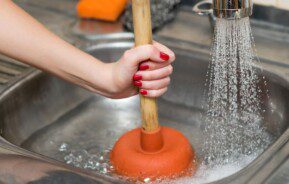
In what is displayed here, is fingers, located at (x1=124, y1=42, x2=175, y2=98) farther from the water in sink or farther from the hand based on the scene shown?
the water in sink

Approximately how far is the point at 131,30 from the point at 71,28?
0.12 metres

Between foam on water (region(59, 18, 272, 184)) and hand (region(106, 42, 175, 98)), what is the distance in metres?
0.12

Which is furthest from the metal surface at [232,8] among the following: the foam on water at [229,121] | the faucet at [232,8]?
the foam on water at [229,121]

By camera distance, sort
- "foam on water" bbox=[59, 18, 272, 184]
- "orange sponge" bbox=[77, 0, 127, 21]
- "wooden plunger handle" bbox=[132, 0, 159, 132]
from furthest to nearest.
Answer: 1. "orange sponge" bbox=[77, 0, 127, 21]
2. "foam on water" bbox=[59, 18, 272, 184]
3. "wooden plunger handle" bbox=[132, 0, 159, 132]

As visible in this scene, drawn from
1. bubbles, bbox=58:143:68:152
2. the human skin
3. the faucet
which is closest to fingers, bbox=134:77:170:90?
the human skin

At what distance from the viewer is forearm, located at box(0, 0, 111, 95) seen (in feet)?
2.45

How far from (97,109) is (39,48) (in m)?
0.29

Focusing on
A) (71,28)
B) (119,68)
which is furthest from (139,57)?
(71,28)

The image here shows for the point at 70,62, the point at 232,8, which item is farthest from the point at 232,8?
A: the point at 70,62

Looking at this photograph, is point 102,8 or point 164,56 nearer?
point 164,56

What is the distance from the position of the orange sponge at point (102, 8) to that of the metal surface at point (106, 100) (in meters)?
0.02

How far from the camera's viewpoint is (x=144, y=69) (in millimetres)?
724

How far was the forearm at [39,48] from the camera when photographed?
748 mm

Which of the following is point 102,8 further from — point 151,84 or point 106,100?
point 151,84
